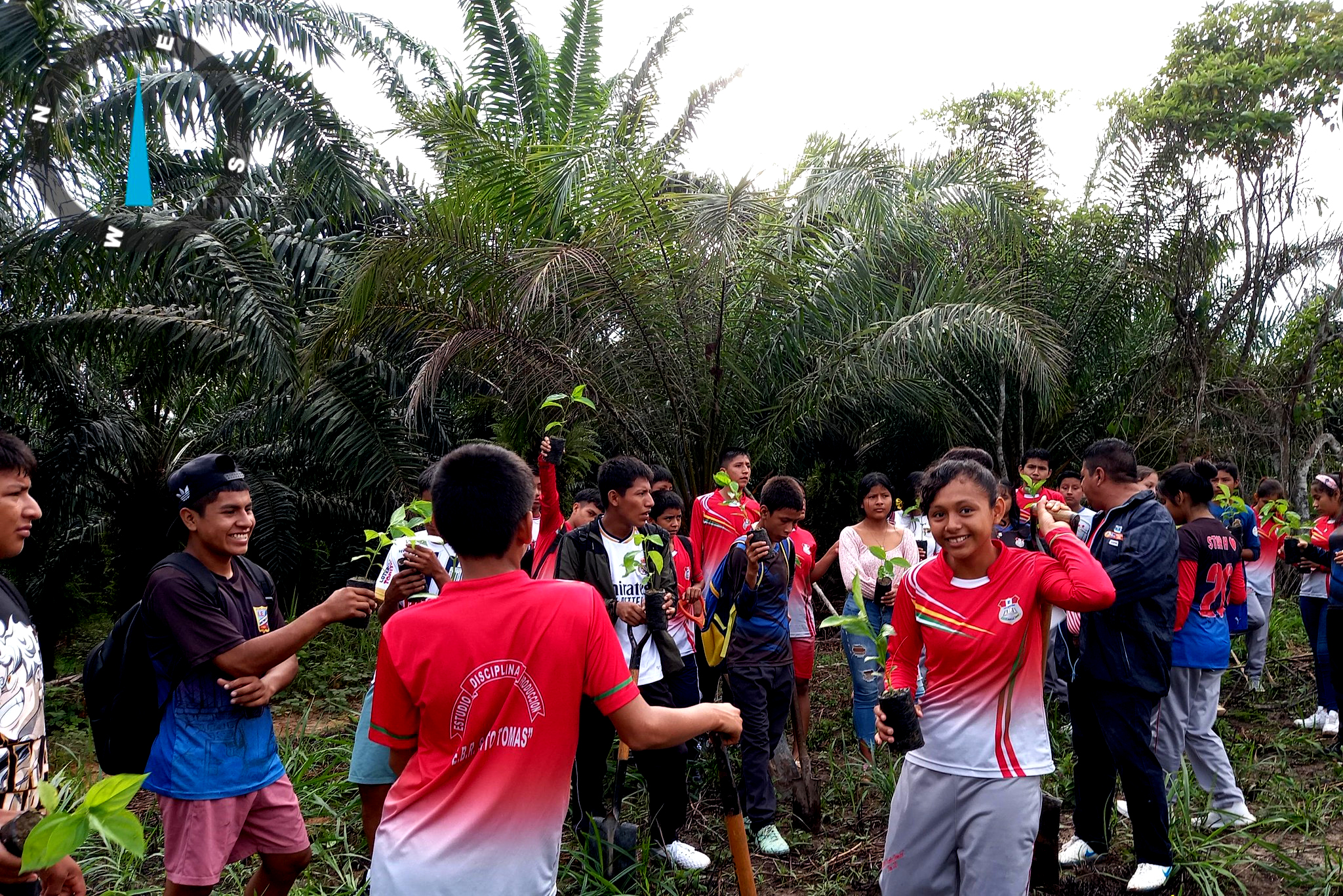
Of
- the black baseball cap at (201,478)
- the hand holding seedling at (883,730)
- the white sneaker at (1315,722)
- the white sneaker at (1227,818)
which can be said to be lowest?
the white sneaker at (1315,722)

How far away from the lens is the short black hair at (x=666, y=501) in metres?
5.89

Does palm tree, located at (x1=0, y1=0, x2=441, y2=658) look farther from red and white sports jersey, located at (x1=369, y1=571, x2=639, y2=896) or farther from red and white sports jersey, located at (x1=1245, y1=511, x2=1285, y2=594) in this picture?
red and white sports jersey, located at (x1=1245, y1=511, x2=1285, y2=594)

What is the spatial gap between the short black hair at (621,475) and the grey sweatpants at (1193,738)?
2822mm

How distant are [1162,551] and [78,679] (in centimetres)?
905

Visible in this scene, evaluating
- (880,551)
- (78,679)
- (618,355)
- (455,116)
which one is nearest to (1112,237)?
(618,355)

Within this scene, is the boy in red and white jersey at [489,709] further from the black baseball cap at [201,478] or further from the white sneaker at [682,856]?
the white sneaker at [682,856]

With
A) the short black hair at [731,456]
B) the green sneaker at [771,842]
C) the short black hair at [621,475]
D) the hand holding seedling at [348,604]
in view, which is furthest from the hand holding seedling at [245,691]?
the short black hair at [731,456]

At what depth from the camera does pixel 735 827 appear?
298 centimetres

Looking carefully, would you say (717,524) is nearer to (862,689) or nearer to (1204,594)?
(862,689)

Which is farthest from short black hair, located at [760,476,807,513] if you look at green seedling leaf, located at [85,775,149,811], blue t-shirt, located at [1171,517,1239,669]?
green seedling leaf, located at [85,775,149,811]

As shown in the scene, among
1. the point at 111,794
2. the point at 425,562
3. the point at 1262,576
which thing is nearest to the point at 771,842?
the point at 425,562

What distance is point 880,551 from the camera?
12.6ft

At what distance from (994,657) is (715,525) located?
12.1 ft

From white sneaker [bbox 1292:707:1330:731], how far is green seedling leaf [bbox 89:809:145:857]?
775 centimetres
